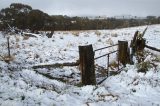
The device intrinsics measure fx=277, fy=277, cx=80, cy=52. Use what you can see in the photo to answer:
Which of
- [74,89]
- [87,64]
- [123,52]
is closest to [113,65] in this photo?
[123,52]

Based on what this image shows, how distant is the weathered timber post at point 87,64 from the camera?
9039 mm

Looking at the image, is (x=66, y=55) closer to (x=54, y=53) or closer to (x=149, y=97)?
(x=54, y=53)

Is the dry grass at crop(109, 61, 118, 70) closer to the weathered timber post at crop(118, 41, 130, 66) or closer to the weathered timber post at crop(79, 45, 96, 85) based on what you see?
the weathered timber post at crop(118, 41, 130, 66)

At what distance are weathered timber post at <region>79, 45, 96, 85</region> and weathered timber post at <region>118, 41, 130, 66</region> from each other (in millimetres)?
3518

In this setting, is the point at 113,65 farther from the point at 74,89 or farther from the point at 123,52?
the point at 74,89

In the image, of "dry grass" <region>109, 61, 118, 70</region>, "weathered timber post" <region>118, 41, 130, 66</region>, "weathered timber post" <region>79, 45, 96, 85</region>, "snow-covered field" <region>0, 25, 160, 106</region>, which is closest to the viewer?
"snow-covered field" <region>0, 25, 160, 106</region>

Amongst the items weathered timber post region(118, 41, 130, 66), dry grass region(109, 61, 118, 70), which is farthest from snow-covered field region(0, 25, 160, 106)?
dry grass region(109, 61, 118, 70)

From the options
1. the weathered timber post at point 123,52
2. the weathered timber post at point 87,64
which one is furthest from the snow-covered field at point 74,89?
the weathered timber post at point 123,52

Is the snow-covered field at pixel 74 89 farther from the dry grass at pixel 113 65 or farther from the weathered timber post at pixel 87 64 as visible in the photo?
the dry grass at pixel 113 65

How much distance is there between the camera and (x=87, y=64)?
914cm

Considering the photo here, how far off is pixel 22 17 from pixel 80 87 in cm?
2804

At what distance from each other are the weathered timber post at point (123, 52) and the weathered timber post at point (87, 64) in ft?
11.5

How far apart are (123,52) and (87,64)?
382cm

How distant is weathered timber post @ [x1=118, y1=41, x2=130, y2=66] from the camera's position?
40.6ft
